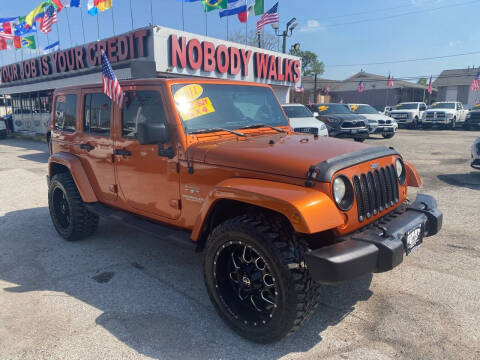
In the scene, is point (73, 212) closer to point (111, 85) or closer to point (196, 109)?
point (111, 85)

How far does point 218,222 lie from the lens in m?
2.98

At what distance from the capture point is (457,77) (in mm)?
52125

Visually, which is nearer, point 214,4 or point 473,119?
point 214,4

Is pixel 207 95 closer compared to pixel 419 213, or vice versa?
pixel 419 213

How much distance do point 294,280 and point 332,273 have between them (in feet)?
0.85

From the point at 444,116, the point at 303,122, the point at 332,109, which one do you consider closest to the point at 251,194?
the point at 303,122

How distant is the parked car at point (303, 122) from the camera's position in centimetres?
1102

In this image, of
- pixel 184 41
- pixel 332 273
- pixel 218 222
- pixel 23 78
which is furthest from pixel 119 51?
pixel 332 273

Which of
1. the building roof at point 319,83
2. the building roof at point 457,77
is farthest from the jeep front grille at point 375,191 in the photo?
the building roof at point 319,83

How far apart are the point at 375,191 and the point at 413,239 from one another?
0.46 metres

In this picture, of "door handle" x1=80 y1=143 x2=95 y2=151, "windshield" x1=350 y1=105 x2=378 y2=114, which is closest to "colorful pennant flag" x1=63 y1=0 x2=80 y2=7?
"windshield" x1=350 y1=105 x2=378 y2=114

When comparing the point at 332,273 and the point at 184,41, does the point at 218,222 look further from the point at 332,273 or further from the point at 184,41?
the point at 184,41

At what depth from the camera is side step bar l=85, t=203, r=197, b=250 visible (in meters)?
3.17

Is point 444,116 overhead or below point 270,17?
below
